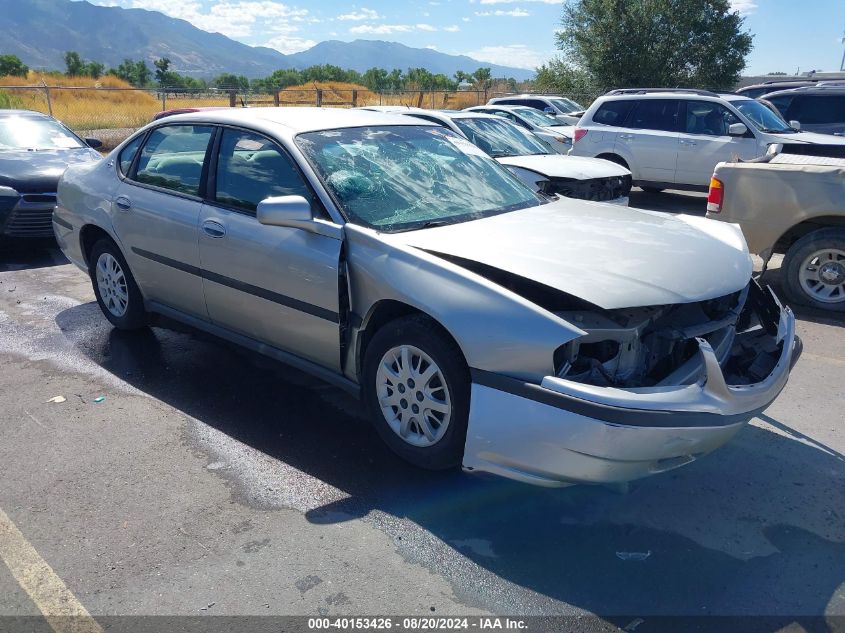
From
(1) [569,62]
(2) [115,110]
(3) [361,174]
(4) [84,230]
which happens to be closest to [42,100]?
(2) [115,110]

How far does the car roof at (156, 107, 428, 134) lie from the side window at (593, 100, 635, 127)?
27.0ft

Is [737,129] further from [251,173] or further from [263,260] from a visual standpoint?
[263,260]

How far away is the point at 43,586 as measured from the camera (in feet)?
9.13

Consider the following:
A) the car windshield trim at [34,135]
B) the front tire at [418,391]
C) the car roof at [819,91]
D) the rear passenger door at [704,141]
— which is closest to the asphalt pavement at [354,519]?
the front tire at [418,391]

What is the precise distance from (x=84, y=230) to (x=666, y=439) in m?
4.73

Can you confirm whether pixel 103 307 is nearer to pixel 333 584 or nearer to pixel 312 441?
pixel 312 441

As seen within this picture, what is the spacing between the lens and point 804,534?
10.2 feet

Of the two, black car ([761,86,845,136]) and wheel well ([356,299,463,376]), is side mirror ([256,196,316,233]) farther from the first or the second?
black car ([761,86,845,136])

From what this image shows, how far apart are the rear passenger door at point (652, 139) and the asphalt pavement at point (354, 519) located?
743 cm

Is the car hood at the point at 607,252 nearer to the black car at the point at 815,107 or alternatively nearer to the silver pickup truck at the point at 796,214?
the silver pickup truck at the point at 796,214

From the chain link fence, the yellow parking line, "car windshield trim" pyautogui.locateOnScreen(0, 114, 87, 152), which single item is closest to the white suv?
"car windshield trim" pyautogui.locateOnScreen(0, 114, 87, 152)

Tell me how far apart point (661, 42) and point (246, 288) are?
26874 millimetres

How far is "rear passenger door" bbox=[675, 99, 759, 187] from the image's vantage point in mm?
10820

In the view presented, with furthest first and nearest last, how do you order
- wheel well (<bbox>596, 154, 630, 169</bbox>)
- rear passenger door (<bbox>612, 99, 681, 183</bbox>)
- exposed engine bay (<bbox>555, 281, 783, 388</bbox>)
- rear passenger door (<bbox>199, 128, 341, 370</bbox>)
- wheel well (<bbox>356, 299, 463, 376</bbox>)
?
wheel well (<bbox>596, 154, 630, 169</bbox>) < rear passenger door (<bbox>612, 99, 681, 183</bbox>) < rear passenger door (<bbox>199, 128, 341, 370</bbox>) < wheel well (<bbox>356, 299, 463, 376</bbox>) < exposed engine bay (<bbox>555, 281, 783, 388</bbox>)
